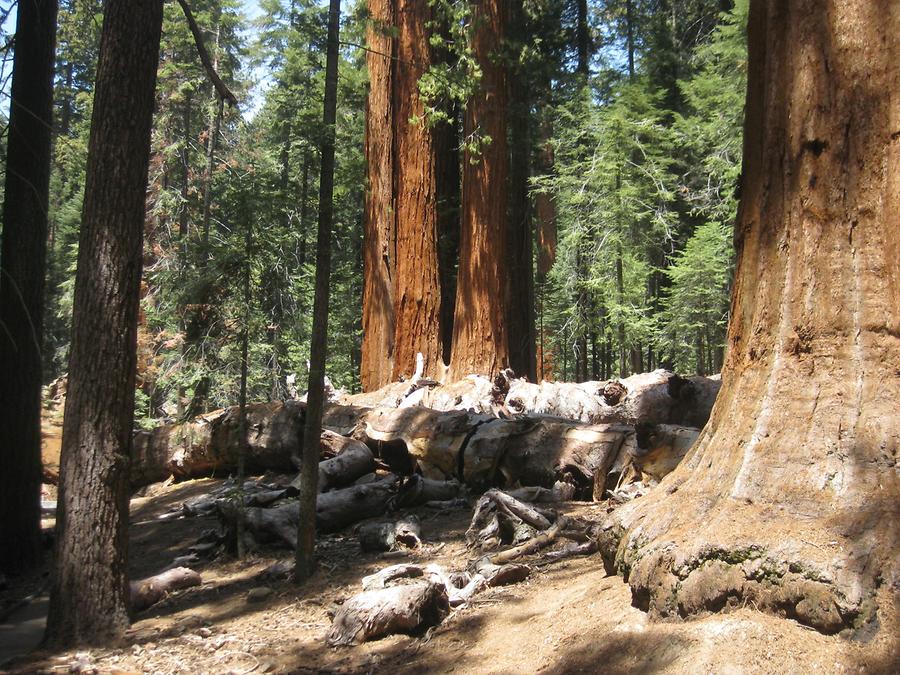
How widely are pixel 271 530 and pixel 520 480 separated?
264cm

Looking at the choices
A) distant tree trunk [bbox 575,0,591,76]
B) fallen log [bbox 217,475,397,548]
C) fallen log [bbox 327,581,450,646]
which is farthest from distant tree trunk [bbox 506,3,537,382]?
fallen log [bbox 327,581,450,646]

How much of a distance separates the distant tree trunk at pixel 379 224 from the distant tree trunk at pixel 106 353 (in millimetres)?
6883

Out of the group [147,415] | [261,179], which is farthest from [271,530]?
[147,415]

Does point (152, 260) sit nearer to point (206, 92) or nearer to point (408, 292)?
point (206, 92)

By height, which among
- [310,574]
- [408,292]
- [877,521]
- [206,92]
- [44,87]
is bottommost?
[310,574]

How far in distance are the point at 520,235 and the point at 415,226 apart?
3399 millimetres

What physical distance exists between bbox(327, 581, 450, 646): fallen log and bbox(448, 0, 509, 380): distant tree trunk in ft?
22.4

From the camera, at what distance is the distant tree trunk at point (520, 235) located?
1319 centimetres

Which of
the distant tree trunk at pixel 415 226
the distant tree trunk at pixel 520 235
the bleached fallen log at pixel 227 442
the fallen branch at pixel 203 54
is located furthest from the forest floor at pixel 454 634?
the distant tree trunk at pixel 520 235

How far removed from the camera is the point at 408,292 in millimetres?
12539

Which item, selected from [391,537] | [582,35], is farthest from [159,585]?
[582,35]

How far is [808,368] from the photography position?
11.9 feet

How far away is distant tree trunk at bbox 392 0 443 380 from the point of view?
40.8 feet

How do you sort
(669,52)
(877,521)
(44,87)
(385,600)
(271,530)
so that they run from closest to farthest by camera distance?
(877,521), (385,600), (271,530), (44,87), (669,52)
